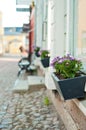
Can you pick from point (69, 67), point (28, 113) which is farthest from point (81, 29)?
point (28, 113)

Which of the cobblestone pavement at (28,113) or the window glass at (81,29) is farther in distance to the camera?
the cobblestone pavement at (28,113)

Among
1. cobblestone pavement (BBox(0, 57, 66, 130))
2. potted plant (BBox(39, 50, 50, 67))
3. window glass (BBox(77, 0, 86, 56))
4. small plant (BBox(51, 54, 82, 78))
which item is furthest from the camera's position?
potted plant (BBox(39, 50, 50, 67))

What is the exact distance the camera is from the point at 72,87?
3.34 metres

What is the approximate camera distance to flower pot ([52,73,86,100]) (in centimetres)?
334

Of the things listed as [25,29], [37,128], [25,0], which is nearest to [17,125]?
[37,128]

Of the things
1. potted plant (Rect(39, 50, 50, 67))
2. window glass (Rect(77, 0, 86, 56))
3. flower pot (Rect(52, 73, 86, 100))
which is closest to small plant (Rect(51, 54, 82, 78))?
flower pot (Rect(52, 73, 86, 100))

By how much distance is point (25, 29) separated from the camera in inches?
784

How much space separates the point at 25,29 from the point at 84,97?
16676 mm

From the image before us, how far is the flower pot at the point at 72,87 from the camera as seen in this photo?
3.34 metres

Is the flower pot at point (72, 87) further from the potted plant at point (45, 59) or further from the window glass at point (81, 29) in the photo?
the potted plant at point (45, 59)

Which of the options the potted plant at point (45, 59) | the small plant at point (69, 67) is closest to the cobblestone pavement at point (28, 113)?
the potted plant at point (45, 59)

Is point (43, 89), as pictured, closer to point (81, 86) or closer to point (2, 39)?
point (81, 86)

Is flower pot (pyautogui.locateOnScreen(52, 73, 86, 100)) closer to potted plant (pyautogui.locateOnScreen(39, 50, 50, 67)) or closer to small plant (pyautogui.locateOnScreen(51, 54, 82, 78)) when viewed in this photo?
small plant (pyautogui.locateOnScreen(51, 54, 82, 78))

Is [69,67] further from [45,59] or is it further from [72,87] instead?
[45,59]
